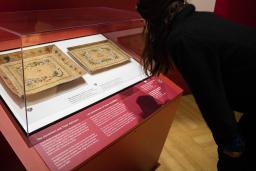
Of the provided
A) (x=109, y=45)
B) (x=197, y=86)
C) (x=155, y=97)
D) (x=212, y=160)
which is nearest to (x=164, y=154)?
(x=212, y=160)

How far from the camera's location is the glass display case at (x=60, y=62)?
1.02 metres

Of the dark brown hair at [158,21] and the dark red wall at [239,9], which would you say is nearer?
the dark brown hair at [158,21]

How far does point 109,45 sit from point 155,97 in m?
0.38

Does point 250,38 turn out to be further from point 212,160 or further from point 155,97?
point 212,160

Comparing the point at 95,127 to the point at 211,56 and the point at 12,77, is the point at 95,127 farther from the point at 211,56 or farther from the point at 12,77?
the point at 211,56

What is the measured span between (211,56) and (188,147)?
51.0 inches

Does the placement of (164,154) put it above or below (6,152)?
below

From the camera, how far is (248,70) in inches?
35.7

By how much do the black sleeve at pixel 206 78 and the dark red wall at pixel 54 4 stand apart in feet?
2.99

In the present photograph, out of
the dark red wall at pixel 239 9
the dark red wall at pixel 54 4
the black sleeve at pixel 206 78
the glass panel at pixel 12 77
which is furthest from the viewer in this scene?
the dark red wall at pixel 239 9

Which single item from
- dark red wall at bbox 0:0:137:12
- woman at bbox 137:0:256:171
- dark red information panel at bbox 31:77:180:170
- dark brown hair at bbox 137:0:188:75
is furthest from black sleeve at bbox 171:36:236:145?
dark red wall at bbox 0:0:137:12

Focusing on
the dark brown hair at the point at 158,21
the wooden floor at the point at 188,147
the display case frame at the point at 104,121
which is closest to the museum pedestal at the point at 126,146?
the display case frame at the point at 104,121

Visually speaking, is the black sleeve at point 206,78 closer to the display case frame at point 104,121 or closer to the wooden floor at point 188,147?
the display case frame at point 104,121

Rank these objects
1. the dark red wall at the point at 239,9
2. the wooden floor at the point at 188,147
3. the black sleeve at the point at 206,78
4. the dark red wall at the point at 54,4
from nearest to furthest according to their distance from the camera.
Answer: the black sleeve at the point at 206,78
the dark red wall at the point at 54,4
the wooden floor at the point at 188,147
the dark red wall at the point at 239,9
